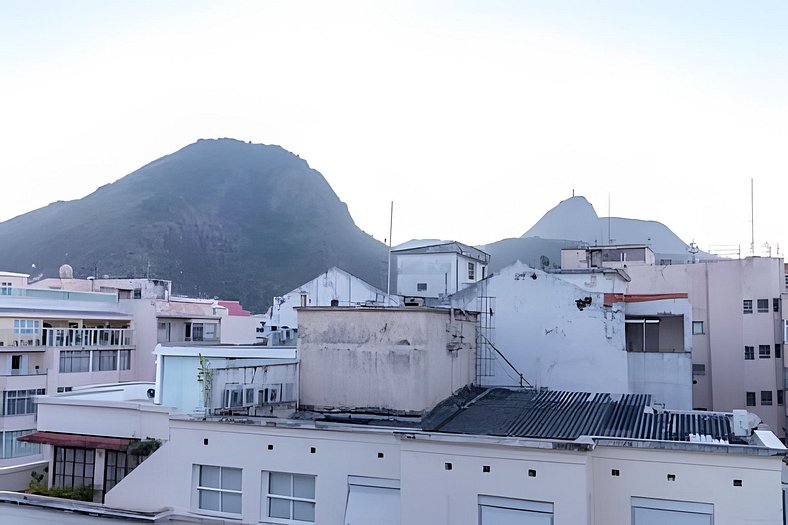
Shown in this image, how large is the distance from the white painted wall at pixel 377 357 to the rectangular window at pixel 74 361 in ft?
79.0

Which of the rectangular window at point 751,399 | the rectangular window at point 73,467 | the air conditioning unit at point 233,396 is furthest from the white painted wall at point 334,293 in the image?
the rectangular window at point 751,399

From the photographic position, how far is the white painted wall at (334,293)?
3606 cm

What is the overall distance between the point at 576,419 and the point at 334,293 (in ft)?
71.2

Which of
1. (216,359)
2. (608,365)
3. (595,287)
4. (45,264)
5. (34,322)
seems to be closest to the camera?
(216,359)

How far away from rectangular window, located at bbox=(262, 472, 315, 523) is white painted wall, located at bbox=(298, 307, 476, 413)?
3.20 metres

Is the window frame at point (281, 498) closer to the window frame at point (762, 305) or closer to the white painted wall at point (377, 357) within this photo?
the white painted wall at point (377, 357)

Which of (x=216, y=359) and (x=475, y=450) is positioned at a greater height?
(x=216, y=359)

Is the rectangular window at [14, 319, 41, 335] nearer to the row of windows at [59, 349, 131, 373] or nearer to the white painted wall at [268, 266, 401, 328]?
the row of windows at [59, 349, 131, 373]

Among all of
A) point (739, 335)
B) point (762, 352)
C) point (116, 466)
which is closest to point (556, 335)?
point (116, 466)

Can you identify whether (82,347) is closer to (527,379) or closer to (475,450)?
(527,379)

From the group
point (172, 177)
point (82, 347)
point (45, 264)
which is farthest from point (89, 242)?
point (82, 347)

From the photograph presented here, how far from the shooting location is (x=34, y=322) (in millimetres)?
37969

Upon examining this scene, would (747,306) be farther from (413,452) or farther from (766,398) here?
(413,452)

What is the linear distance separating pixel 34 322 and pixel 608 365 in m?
30.4
